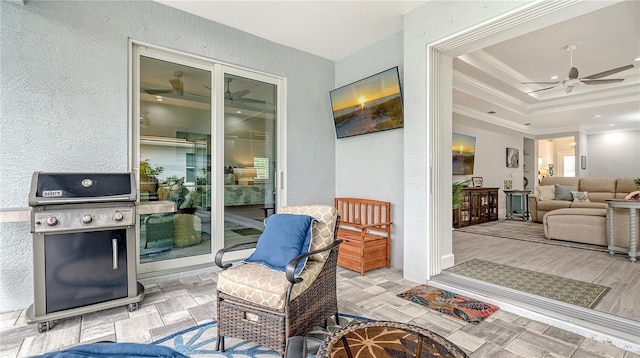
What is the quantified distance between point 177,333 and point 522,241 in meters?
5.37

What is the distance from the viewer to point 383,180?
384 centimetres

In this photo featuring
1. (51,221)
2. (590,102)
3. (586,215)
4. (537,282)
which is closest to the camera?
(51,221)

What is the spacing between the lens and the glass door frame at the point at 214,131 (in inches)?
119

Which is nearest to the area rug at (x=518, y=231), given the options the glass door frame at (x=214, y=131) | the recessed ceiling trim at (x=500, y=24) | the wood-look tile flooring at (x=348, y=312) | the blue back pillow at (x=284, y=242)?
the wood-look tile flooring at (x=348, y=312)

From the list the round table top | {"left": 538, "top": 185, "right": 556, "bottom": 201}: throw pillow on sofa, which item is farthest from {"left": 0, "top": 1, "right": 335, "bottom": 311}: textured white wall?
{"left": 538, "top": 185, "right": 556, "bottom": 201}: throw pillow on sofa

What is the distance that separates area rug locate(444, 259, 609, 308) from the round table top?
2.14 m

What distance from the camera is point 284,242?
205 cm

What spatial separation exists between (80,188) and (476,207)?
7.22 meters

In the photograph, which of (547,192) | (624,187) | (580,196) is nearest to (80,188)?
(547,192)

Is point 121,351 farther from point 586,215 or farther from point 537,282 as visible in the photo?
point 586,215

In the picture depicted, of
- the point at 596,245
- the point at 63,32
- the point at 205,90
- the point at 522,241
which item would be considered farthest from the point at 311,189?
the point at 596,245

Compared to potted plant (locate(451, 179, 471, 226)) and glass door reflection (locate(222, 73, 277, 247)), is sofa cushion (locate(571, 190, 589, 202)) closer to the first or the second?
potted plant (locate(451, 179, 471, 226))

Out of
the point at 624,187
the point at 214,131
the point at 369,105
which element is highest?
the point at 369,105

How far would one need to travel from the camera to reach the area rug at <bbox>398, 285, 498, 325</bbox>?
7.71 ft
